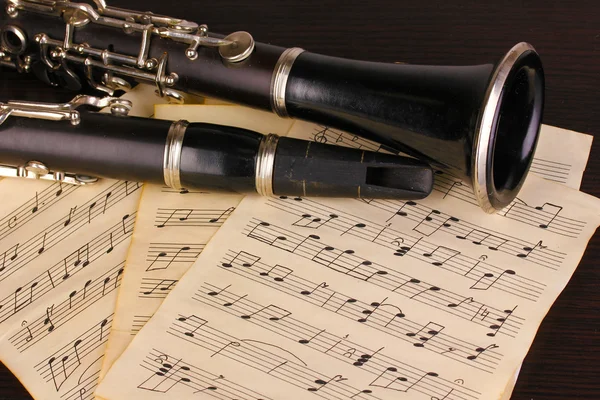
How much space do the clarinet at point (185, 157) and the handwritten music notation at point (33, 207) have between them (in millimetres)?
41

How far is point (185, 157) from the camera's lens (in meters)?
1.12

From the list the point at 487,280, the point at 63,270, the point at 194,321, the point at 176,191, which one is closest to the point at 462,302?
the point at 487,280

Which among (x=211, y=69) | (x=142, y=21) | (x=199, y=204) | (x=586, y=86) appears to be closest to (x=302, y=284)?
(x=199, y=204)

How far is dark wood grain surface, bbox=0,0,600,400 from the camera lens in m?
1.30

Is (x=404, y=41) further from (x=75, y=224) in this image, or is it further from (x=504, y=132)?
(x=75, y=224)

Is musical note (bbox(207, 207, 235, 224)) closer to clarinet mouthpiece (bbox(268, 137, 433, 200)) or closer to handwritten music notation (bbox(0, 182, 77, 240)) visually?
clarinet mouthpiece (bbox(268, 137, 433, 200))

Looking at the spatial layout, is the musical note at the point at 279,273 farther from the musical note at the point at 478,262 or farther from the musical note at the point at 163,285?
the musical note at the point at 478,262

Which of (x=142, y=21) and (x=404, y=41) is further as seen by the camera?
(x=404, y=41)

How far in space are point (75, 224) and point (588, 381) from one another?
795 millimetres

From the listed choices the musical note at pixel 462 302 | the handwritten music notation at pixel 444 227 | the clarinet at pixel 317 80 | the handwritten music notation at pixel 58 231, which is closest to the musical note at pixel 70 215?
the handwritten music notation at pixel 58 231

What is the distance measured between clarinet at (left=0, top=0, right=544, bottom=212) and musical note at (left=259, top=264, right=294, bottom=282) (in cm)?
23

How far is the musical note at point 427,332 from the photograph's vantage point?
3.33ft

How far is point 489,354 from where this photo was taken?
39.4 inches

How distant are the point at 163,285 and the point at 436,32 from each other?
0.69 metres
